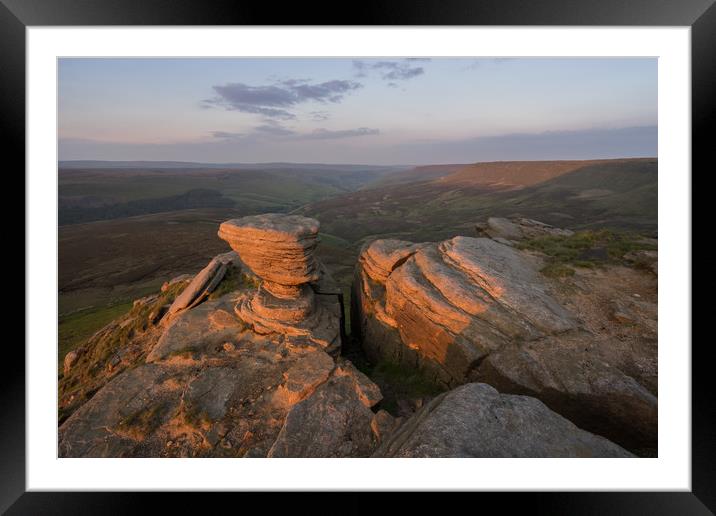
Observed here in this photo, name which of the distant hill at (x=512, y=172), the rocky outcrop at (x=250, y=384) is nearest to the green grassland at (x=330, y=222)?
the distant hill at (x=512, y=172)

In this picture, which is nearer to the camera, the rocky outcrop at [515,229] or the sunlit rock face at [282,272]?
the sunlit rock face at [282,272]

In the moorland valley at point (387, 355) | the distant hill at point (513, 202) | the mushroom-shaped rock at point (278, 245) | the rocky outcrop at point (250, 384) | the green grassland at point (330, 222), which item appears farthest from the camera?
the distant hill at point (513, 202)

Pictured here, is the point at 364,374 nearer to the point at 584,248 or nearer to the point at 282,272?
the point at 282,272

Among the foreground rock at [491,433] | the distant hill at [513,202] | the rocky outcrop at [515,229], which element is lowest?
the foreground rock at [491,433]

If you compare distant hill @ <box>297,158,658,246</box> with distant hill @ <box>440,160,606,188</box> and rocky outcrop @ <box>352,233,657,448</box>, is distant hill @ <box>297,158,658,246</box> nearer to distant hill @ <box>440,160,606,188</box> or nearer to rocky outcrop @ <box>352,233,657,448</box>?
distant hill @ <box>440,160,606,188</box>

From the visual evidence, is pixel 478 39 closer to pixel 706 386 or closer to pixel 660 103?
pixel 660 103

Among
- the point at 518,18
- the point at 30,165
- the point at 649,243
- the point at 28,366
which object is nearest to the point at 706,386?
the point at 518,18

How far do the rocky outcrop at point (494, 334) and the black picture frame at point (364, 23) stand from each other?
196 centimetres

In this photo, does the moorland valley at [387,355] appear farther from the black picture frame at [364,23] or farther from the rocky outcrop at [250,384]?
the black picture frame at [364,23]

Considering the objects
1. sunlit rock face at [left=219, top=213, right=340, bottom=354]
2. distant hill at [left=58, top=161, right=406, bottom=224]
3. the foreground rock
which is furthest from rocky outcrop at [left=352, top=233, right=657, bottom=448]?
distant hill at [left=58, top=161, right=406, bottom=224]

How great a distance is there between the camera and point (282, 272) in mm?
10422

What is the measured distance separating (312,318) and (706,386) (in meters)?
9.46

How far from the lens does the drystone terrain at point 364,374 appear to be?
5109 mm

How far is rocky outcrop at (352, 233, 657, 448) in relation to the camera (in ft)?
21.0
